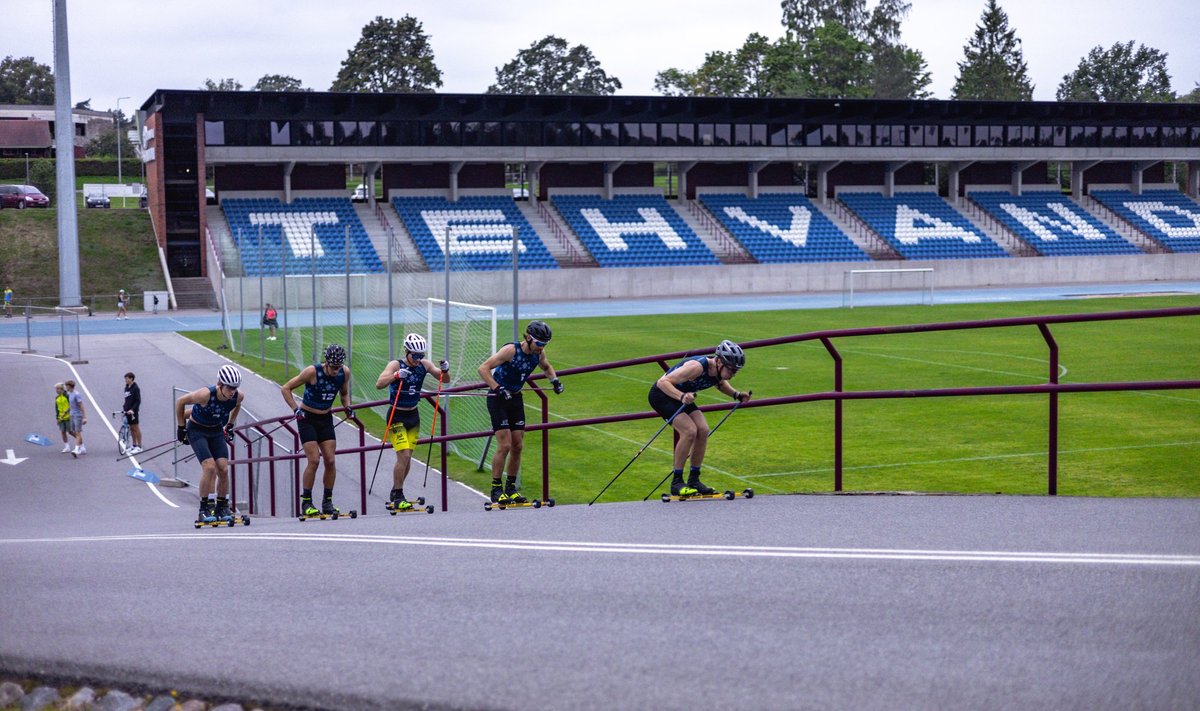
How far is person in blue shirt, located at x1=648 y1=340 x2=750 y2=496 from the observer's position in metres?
10.2

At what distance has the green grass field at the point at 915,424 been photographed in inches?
655

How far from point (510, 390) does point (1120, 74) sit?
139 m

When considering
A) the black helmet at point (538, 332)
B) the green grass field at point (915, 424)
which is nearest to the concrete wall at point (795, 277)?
the green grass field at point (915, 424)

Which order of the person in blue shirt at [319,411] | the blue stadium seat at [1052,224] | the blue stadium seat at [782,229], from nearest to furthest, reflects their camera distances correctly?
the person in blue shirt at [319,411], the blue stadium seat at [782,229], the blue stadium seat at [1052,224]

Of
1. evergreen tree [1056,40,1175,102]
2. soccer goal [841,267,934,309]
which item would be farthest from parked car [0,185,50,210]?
evergreen tree [1056,40,1175,102]

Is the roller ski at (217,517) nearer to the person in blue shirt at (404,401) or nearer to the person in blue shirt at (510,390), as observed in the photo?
the person in blue shirt at (404,401)

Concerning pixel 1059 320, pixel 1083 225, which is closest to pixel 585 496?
pixel 1059 320

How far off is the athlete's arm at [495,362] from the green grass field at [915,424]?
13.5ft

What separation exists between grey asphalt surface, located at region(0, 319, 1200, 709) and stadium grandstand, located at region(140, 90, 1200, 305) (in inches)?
1624

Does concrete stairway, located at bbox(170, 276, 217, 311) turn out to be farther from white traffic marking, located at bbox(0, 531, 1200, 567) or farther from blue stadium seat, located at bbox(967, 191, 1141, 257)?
white traffic marking, located at bbox(0, 531, 1200, 567)

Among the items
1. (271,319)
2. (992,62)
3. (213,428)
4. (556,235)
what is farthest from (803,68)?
(213,428)

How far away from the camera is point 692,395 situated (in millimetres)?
10391

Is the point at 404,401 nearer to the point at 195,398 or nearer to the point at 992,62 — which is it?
the point at 195,398

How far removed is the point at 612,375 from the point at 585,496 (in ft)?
43.8
